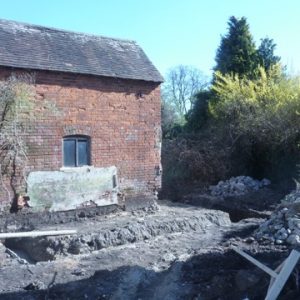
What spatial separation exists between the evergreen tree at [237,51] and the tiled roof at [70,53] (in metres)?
14.2

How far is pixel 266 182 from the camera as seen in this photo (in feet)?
68.2

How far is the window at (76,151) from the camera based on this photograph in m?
12.6

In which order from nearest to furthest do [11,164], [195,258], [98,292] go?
[98,292] → [195,258] → [11,164]

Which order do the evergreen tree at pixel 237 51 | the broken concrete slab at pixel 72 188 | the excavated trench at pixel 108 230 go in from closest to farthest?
the excavated trench at pixel 108 230
the broken concrete slab at pixel 72 188
the evergreen tree at pixel 237 51

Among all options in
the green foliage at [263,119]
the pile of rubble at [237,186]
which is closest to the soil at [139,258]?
the pile of rubble at [237,186]

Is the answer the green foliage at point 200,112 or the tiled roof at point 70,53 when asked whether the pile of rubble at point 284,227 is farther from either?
the green foliage at point 200,112

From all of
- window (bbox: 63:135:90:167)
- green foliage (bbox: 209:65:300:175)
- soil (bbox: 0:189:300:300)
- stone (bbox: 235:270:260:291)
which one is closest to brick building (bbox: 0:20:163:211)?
window (bbox: 63:135:90:167)

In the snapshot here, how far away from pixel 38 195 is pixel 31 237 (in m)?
1.39

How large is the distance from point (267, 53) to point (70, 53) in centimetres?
2020

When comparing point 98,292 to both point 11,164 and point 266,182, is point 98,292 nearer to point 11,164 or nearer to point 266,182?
point 11,164

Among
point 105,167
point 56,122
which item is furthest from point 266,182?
Answer: point 56,122

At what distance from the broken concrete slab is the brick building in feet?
0.65

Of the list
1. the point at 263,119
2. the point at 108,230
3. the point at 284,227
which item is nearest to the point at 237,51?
the point at 263,119

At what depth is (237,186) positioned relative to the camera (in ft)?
65.2
